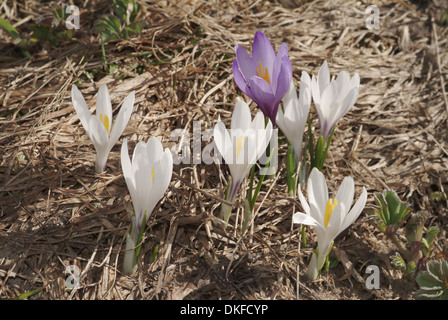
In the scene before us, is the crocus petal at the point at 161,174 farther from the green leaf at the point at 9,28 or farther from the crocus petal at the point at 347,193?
the green leaf at the point at 9,28

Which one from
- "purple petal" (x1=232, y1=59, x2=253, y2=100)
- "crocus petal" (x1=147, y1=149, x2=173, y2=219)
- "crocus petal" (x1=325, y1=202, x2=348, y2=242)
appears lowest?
"crocus petal" (x1=325, y1=202, x2=348, y2=242)

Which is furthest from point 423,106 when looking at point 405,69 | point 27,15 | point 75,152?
point 27,15

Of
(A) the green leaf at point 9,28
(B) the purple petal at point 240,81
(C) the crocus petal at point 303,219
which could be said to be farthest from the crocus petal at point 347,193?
(A) the green leaf at point 9,28

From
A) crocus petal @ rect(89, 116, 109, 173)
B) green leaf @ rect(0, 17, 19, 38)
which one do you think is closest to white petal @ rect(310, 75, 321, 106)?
crocus petal @ rect(89, 116, 109, 173)

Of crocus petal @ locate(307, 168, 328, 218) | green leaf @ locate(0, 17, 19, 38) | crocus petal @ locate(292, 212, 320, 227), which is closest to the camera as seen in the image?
crocus petal @ locate(292, 212, 320, 227)

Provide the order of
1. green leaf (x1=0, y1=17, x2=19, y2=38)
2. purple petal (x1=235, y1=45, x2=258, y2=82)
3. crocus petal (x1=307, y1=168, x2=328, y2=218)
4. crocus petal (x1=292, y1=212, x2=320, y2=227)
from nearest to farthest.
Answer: crocus petal (x1=292, y1=212, x2=320, y2=227) < crocus petal (x1=307, y1=168, x2=328, y2=218) < purple petal (x1=235, y1=45, x2=258, y2=82) < green leaf (x1=0, y1=17, x2=19, y2=38)

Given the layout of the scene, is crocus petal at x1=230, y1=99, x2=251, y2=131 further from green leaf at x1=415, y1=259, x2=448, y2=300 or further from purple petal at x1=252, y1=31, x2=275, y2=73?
green leaf at x1=415, y1=259, x2=448, y2=300

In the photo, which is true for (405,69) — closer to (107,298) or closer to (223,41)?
(223,41)

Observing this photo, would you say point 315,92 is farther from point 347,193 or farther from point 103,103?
point 103,103
